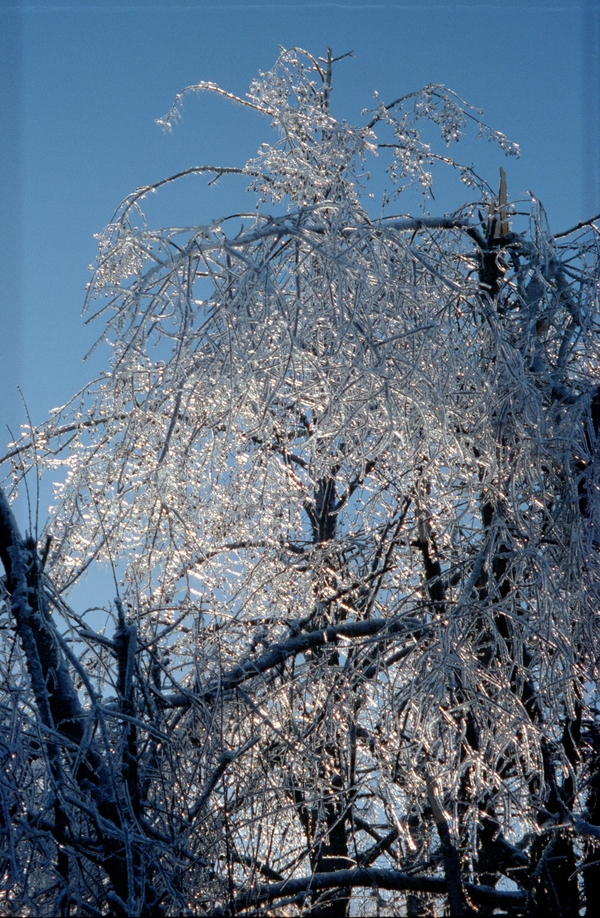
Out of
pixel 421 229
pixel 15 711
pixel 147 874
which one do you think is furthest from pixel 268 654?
pixel 421 229

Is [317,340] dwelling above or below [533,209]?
below

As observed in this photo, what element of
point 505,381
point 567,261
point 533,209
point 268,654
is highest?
point 533,209

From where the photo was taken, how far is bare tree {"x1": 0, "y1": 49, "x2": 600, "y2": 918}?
348cm

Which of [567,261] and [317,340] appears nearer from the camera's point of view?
[317,340]

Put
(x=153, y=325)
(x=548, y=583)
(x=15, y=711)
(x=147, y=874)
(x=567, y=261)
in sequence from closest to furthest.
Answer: (x=15, y=711)
(x=147, y=874)
(x=153, y=325)
(x=548, y=583)
(x=567, y=261)

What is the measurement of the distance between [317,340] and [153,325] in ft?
3.72

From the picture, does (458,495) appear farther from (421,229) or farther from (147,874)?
(147,874)

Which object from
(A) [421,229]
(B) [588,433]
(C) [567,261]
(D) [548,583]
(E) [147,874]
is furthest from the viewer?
(A) [421,229]

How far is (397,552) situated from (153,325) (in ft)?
9.32

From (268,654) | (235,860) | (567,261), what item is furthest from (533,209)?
(235,860)

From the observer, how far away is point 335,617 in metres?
6.03

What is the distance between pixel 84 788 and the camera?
3529 millimetres

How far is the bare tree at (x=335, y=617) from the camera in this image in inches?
137

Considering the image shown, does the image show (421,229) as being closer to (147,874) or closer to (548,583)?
(548,583)
